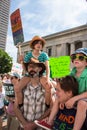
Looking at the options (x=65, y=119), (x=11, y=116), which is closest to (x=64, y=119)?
(x=65, y=119)

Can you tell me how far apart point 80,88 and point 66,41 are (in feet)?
111

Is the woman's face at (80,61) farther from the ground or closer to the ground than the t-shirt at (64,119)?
farther from the ground

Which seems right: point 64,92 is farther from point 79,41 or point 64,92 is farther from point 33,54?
point 79,41

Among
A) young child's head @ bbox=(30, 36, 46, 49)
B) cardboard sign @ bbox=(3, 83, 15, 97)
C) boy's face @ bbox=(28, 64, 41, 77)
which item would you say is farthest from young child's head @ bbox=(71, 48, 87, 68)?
cardboard sign @ bbox=(3, 83, 15, 97)

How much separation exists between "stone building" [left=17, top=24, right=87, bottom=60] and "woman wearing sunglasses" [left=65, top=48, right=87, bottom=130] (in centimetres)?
2996

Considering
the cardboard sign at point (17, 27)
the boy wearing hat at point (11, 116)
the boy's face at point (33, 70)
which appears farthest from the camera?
the cardboard sign at point (17, 27)

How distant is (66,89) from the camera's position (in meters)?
2.96

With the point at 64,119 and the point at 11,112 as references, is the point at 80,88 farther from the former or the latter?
the point at 11,112

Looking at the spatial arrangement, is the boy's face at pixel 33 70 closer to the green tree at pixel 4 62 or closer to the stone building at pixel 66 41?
the stone building at pixel 66 41

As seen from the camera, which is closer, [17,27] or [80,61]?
[80,61]

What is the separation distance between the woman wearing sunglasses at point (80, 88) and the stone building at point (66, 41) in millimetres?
29960

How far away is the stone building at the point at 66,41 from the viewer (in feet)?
111

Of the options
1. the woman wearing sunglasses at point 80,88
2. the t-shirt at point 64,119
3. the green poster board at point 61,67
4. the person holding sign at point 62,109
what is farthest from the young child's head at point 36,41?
the green poster board at point 61,67

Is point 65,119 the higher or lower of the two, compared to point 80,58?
lower
